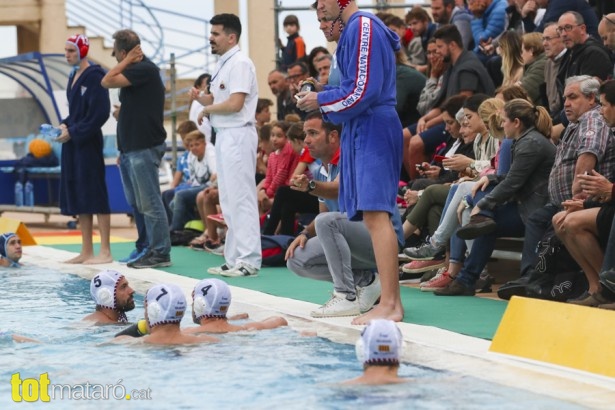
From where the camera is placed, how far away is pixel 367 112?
6.96 m

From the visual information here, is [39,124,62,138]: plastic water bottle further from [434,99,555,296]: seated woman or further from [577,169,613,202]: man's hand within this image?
[577,169,613,202]: man's hand

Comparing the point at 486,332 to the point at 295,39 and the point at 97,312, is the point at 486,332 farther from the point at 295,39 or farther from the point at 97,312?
the point at 295,39

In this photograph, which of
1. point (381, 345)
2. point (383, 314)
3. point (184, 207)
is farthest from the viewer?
point (184, 207)

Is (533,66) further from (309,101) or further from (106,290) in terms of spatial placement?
(106,290)

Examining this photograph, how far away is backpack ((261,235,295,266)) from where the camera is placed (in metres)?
10.9

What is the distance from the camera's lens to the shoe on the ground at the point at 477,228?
8.12 m

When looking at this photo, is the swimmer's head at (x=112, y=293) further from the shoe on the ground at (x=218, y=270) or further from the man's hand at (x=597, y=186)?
the man's hand at (x=597, y=186)

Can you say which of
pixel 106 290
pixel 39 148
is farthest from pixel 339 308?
pixel 39 148

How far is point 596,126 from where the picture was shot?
24.7 ft

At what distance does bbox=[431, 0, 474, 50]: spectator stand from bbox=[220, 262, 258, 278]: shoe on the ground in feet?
14.0

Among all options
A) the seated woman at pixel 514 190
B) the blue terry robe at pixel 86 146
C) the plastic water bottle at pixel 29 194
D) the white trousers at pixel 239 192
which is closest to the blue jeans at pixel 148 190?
the blue terry robe at pixel 86 146

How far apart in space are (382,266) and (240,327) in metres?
0.95

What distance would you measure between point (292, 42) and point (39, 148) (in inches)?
189

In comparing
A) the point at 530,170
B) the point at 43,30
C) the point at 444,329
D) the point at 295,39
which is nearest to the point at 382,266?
the point at 444,329
